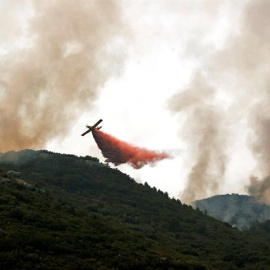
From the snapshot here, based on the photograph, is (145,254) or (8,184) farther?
(8,184)

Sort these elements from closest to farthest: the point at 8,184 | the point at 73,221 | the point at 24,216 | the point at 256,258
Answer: the point at 24,216, the point at 73,221, the point at 8,184, the point at 256,258

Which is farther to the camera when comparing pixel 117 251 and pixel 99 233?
pixel 99 233

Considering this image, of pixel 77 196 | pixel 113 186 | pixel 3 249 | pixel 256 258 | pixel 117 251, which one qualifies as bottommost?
pixel 3 249

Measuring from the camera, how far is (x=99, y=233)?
7094cm

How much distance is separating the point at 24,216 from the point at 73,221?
10.6 m

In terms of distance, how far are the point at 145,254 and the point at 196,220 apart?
103 metres

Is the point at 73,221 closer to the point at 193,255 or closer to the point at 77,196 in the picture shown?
the point at 193,255

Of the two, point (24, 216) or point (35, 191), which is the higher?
point (35, 191)

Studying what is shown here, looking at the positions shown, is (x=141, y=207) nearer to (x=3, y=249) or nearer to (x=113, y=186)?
(x=113, y=186)

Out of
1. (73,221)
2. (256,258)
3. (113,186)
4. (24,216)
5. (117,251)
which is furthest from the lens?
(113,186)

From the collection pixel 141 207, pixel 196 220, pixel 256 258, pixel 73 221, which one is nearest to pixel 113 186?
pixel 141 207

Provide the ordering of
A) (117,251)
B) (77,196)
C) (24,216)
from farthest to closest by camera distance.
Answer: (77,196) → (24,216) → (117,251)

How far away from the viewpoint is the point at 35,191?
98.6 meters

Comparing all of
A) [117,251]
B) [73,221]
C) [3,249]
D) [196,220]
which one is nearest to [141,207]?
[196,220]
